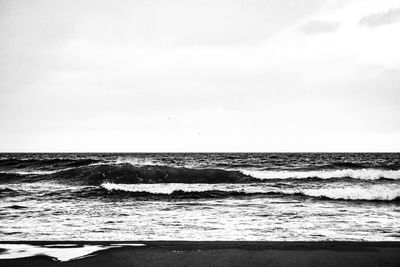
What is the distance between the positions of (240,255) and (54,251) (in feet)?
8.68

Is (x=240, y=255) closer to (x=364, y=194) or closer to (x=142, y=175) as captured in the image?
(x=364, y=194)

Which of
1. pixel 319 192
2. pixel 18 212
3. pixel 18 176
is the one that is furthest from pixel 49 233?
pixel 18 176

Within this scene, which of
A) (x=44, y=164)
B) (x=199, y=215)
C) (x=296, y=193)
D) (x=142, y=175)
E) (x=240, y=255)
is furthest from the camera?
(x=44, y=164)

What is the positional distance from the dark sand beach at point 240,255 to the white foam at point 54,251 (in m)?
0.15

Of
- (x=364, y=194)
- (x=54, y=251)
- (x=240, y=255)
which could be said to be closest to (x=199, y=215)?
(x=240, y=255)

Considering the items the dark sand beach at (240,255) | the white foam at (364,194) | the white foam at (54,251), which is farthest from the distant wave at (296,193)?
the white foam at (54,251)

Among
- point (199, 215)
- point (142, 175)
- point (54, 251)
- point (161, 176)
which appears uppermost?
point (54, 251)

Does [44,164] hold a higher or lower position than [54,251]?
lower

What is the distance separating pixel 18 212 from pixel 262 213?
7.33 meters

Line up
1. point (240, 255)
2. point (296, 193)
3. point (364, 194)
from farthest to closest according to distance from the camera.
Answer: point (296, 193) → point (364, 194) → point (240, 255)

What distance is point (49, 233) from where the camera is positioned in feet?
23.4

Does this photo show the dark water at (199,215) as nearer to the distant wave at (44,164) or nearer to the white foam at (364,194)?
the white foam at (364,194)

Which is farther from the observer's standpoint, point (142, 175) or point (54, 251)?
point (142, 175)

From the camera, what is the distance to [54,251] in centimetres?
483
